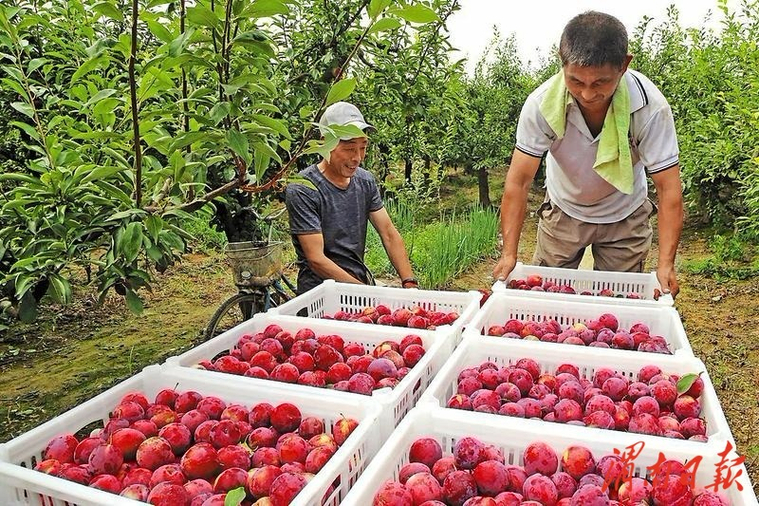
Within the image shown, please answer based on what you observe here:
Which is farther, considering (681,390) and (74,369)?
(74,369)

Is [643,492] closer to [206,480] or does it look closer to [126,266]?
[206,480]

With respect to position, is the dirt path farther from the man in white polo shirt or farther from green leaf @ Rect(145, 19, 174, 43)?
green leaf @ Rect(145, 19, 174, 43)

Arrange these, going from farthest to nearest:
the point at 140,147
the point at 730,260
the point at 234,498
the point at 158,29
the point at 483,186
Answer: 1. the point at 483,186
2. the point at 730,260
3. the point at 140,147
4. the point at 158,29
5. the point at 234,498

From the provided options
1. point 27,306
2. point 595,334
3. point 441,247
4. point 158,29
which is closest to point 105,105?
point 158,29

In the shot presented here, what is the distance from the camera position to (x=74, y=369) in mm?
3646

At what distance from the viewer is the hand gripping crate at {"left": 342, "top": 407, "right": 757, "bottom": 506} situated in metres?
1.00

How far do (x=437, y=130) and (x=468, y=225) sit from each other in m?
1.10

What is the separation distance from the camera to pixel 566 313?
1886 millimetres

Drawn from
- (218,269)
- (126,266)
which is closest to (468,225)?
(218,269)

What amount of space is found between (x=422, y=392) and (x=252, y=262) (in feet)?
5.26

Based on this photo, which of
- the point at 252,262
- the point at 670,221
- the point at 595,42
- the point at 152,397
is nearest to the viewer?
the point at 152,397

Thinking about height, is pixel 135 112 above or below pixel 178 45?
below

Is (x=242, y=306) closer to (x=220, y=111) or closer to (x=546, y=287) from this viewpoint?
(x=546, y=287)

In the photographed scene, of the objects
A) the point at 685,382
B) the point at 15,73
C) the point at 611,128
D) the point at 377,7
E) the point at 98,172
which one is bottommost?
the point at 685,382
